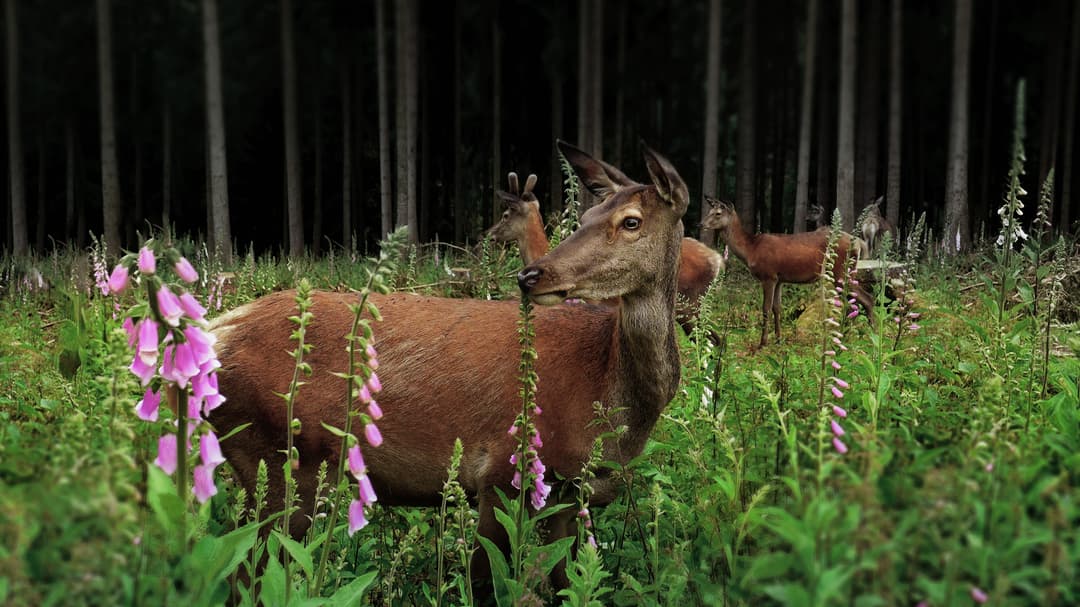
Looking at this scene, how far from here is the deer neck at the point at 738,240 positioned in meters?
11.9

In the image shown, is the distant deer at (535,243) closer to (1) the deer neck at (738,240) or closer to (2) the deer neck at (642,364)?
(1) the deer neck at (738,240)

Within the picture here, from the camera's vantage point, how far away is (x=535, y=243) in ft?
31.9

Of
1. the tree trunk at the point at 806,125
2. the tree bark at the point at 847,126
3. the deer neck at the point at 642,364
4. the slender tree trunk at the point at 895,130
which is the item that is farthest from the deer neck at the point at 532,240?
the tree trunk at the point at 806,125

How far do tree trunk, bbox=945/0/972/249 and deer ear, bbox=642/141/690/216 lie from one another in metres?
13.1

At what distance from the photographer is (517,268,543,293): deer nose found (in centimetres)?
337

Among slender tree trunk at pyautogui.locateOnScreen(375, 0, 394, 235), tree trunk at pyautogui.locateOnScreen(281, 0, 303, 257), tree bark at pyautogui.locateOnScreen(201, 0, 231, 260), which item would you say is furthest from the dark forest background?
tree bark at pyautogui.locateOnScreen(201, 0, 231, 260)

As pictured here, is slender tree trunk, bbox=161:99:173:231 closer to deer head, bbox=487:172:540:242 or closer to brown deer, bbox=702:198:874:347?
deer head, bbox=487:172:540:242

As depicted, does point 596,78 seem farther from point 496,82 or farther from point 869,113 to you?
point 496,82

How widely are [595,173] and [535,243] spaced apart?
5343mm

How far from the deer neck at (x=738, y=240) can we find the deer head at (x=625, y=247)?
8.15m

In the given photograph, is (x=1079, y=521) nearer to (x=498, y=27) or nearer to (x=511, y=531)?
(x=511, y=531)

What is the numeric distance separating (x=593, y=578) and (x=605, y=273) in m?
1.44

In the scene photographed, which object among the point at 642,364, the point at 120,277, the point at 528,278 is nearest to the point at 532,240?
the point at 642,364

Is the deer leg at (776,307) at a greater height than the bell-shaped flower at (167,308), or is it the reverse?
the bell-shaped flower at (167,308)
